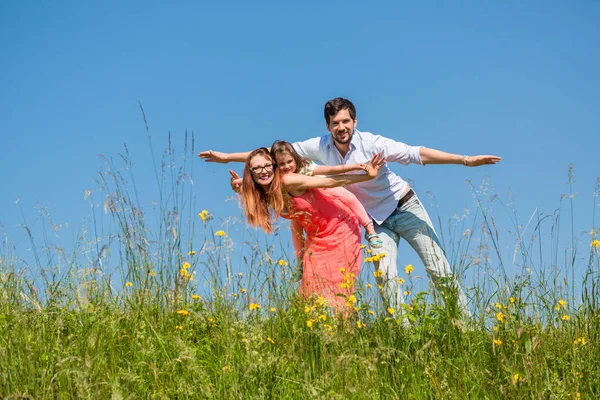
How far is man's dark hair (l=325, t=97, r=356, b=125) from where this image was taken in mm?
6773

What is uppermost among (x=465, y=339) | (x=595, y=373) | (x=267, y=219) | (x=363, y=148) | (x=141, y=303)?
(x=363, y=148)

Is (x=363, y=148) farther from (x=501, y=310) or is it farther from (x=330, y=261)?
(x=501, y=310)

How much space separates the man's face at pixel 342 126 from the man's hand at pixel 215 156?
3.99 ft

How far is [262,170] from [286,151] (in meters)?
0.38

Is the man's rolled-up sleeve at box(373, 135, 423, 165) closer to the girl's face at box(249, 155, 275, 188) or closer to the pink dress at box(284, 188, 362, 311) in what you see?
the pink dress at box(284, 188, 362, 311)

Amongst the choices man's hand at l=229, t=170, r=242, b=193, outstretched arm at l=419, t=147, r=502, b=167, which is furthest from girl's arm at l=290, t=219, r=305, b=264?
outstretched arm at l=419, t=147, r=502, b=167

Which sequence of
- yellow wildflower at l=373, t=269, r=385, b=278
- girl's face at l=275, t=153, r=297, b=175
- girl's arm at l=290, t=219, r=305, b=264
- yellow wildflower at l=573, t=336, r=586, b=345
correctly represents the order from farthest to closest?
girl's face at l=275, t=153, r=297, b=175 → girl's arm at l=290, t=219, r=305, b=264 → yellow wildflower at l=373, t=269, r=385, b=278 → yellow wildflower at l=573, t=336, r=586, b=345

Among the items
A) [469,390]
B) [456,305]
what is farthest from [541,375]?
[456,305]

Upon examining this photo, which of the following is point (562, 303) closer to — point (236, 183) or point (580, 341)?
point (580, 341)

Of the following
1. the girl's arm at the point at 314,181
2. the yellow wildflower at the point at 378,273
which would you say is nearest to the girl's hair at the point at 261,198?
the girl's arm at the point at 314,181

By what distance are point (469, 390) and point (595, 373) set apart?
3.07 ft

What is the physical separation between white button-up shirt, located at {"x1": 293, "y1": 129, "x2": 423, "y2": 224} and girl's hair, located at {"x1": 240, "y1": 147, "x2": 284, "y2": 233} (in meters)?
0.87

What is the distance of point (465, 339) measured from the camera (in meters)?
4.63

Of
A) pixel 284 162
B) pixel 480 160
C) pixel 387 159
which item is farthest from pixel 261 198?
pixel 480 160
